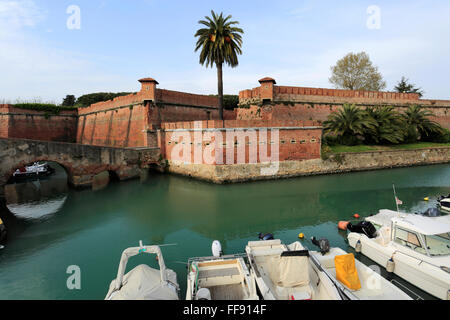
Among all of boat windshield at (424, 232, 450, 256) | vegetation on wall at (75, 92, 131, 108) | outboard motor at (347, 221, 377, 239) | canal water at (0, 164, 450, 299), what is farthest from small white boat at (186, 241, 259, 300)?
vegetation on wall at (75, 92, 131, 108)

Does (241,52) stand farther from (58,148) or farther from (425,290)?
(425,290)

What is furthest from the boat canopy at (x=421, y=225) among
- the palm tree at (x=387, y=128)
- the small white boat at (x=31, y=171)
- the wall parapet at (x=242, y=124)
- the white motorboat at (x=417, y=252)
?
the small white boat at (x=31, y=171)

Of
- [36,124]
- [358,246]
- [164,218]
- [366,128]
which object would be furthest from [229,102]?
[358,246]

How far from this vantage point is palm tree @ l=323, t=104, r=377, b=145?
21219 millimetres

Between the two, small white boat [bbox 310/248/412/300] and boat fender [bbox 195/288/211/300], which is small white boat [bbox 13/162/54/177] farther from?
small white boat [bbox 310/248/412/300]

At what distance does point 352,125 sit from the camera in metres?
21.3

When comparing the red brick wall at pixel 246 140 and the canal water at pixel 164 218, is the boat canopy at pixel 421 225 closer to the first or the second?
the canal water at pixel 164 218

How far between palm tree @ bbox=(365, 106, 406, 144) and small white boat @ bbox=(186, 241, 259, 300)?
71.9 feet

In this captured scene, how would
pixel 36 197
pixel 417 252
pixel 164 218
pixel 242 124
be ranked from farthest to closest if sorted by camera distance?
pixel 242 124 < pixel 36 197 < pixel 164 218 < pixel 417 252

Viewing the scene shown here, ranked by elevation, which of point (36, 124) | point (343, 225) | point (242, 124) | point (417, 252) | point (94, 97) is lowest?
point (343, 225)

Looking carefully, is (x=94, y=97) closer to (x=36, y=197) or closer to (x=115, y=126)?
(x=115, y=126)

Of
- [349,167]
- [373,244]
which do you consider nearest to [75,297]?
[373,244]

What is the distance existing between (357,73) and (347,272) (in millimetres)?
37037

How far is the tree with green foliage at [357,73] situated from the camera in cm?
3350
